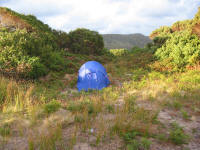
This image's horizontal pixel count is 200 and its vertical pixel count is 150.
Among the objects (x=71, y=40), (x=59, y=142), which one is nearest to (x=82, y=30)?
(x=71, y=40)

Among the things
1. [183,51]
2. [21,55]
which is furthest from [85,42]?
[183,51]

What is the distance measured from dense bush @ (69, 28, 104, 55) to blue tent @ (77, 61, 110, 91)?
43.8 feet

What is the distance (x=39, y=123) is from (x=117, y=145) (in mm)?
2161

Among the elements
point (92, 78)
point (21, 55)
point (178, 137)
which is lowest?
point (178, 137)

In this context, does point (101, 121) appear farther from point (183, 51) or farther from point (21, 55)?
point (183, 51)

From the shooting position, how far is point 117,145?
3.82m

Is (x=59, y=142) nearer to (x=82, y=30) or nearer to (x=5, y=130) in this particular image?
(x=5, y=130)

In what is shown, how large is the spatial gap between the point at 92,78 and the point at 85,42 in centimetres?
1414

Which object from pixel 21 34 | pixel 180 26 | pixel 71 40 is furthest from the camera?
pixel 180 26

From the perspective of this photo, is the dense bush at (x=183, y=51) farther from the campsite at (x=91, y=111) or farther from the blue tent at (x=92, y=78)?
the blue tent at (x=92, y=78)

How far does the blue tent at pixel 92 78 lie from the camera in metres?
9.96

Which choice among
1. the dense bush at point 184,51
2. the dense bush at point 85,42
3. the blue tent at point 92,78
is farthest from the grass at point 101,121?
the dense bush at point 85,42

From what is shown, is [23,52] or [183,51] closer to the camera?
[23,52]

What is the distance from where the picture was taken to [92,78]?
396 inches
